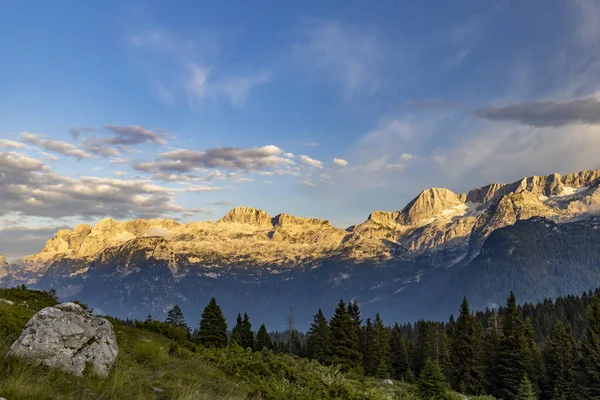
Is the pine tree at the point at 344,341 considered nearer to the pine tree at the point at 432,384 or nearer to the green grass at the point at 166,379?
the pine tree at the point at 432,384

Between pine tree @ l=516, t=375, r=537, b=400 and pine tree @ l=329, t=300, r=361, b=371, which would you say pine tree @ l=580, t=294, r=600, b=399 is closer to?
pine tree @ l=516, t=375, r=537, b=400

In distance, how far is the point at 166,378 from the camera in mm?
12703

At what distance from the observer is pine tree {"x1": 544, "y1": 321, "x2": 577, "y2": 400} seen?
65.2 m

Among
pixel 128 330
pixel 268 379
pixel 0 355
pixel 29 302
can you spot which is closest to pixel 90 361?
pixel 0 355

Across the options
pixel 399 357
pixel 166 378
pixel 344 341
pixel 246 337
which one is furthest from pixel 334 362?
pixel 166 378

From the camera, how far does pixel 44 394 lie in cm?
826

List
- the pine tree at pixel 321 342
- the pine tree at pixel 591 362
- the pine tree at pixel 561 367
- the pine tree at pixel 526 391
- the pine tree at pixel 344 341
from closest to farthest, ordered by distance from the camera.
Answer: the pine tree at pixel 526 391, the pine tree at pixel 591 362, the pine tree at pixel 561 367, the pine tree at pixel 344 341, the pine tree at pixel 321 342

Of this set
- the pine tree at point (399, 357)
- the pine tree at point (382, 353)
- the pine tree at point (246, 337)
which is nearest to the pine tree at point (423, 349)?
the pine tree at point (399, 357)

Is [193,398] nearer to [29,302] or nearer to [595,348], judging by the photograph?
[29,302]

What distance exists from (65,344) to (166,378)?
333cm

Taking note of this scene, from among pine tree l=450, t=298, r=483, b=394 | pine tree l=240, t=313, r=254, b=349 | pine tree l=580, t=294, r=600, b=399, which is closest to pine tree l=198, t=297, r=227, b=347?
pine tree l=240, t=313, r=254, b=349

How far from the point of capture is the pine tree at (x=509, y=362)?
68125mm

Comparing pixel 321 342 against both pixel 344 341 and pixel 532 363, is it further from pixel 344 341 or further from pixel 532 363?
pixel 532 363

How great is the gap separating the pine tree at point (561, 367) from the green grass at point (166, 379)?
61398 millimetres
